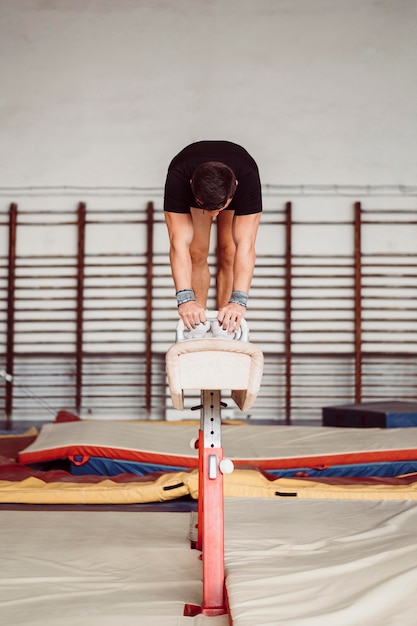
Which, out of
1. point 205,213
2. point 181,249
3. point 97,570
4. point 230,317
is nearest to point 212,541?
point 97,570

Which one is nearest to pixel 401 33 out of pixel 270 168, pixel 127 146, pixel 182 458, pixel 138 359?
pixel 270 168

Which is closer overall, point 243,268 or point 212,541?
point 212,541

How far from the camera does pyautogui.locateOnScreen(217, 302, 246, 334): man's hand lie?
2057 mm

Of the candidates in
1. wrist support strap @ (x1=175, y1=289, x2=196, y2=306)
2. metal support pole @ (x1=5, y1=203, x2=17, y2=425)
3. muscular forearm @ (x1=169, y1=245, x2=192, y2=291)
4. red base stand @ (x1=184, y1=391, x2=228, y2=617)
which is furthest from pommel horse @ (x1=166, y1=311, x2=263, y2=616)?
metal support pole @ (x1=5, y1=203, x2=17, y2=425)

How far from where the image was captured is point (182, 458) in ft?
11.5

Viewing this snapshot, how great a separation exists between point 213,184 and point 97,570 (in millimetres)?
1253

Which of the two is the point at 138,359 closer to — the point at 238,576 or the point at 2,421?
the point at 2,421

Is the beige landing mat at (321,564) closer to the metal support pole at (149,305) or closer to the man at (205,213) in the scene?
the man at (205,213)

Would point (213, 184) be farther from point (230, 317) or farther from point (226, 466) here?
point (226, 466)

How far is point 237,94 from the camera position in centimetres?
761

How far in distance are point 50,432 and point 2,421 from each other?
137 inches

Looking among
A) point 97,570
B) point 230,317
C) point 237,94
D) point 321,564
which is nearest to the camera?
point 321,564

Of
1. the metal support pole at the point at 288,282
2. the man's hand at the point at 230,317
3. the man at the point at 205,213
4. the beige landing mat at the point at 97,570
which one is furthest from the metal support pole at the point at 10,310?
the man's hand at the point at 230,317

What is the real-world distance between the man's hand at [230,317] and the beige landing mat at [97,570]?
0.74 meters
